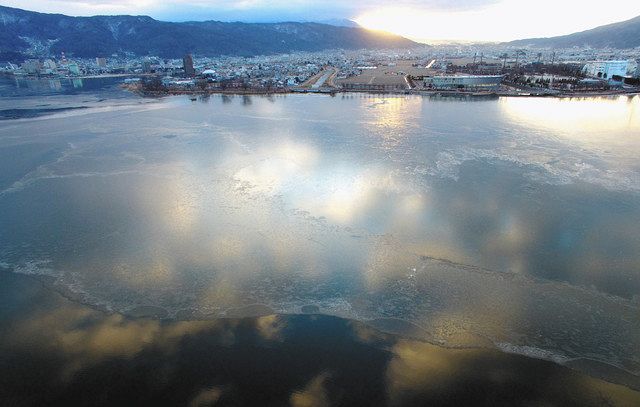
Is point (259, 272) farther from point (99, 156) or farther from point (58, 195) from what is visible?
point (99, 156)

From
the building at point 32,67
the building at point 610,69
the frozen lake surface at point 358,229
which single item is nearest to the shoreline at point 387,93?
the building at point 610,69

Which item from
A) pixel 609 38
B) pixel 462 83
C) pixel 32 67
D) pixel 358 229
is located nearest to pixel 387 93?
pixel 462 83

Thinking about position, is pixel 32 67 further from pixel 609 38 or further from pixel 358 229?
pixel 609 38

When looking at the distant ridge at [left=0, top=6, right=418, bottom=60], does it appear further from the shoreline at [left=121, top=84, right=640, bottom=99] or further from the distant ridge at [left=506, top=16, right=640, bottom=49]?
the distant ridge at [left=506, top=16, right=640, bottom=49]

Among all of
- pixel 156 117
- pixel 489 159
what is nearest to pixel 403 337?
pixel 489 159

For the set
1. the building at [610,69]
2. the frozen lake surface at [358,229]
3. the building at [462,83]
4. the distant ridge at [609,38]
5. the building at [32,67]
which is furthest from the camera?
the distant ridge at [609,38]

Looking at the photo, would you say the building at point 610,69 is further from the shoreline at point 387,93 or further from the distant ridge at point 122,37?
the distant ridge at point 122,37
